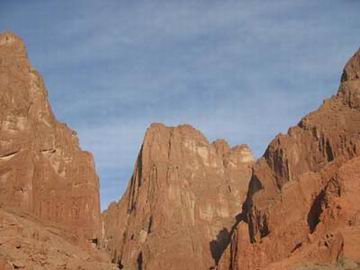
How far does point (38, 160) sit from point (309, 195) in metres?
32.1

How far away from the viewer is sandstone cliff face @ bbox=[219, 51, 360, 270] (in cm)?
8212

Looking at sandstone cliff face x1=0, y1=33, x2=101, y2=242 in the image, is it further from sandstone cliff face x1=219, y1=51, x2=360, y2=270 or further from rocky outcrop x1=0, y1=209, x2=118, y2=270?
sandstone cliff face x1=219, y1=51, x2=360, y2=270

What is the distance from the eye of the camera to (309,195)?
99.0m

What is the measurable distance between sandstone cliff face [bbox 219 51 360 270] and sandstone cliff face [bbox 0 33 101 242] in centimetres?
2093

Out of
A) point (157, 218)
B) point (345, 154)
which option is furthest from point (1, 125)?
point (157, 218)

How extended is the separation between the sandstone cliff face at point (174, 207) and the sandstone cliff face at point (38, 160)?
58.4 meters

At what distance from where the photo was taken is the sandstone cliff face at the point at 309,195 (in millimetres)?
82125

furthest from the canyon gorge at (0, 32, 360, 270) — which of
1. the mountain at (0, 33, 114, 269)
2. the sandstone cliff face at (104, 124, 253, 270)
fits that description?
the sandstone cliff face at (104, 124, 253, 270)

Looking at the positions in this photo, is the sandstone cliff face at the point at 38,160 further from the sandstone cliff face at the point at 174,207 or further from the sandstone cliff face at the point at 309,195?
the sandstone cliff face at the point at 174,207

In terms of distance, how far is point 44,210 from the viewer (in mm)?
91812

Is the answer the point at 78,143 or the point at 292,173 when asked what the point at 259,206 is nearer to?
the point at 292,173

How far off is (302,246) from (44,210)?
2841 centimetres

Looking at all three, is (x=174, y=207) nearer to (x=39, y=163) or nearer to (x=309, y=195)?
(x=309, y=195)

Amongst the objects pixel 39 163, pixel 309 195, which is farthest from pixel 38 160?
pixel 309 195
